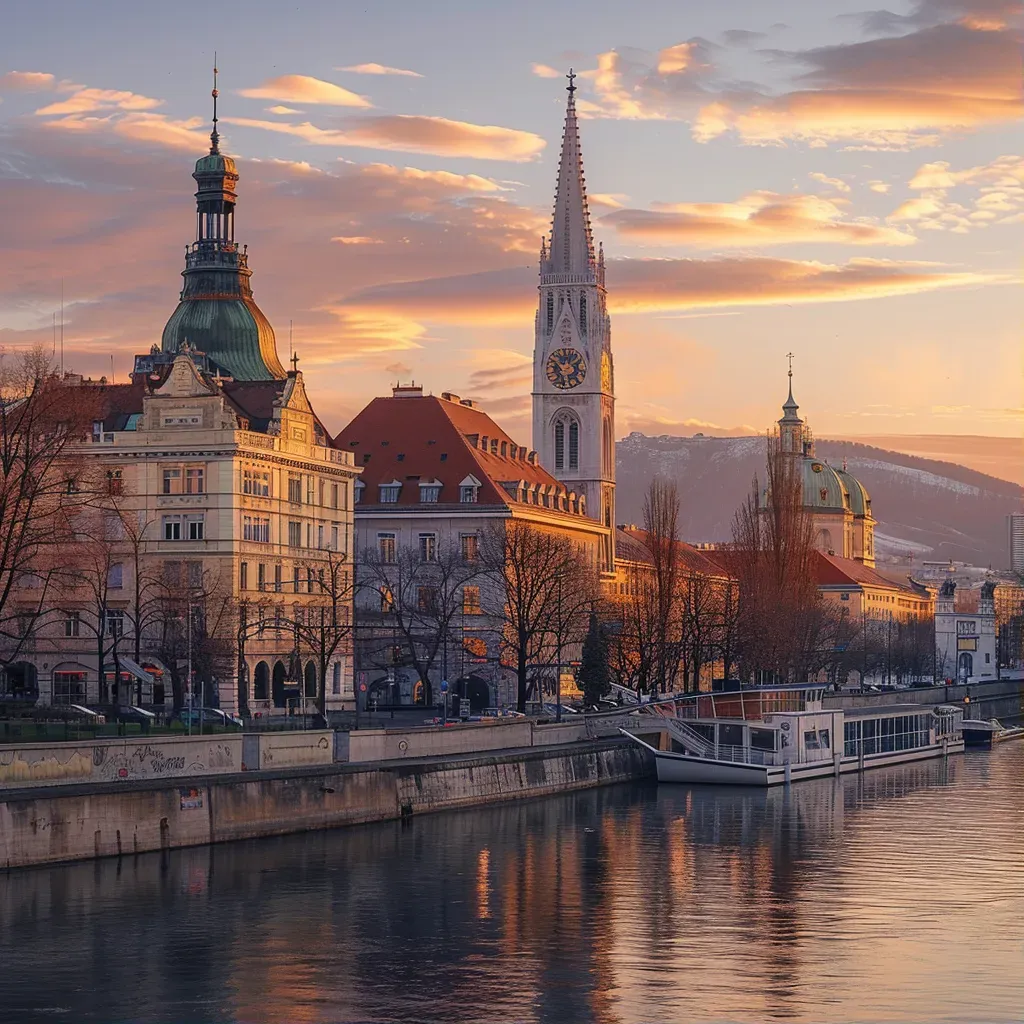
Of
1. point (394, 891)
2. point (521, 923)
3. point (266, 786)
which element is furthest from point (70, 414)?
point (521, 923)

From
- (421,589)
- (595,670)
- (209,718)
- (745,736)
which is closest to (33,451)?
(209,718)

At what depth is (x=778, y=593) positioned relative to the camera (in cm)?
17575

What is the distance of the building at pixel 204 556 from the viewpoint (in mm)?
117625

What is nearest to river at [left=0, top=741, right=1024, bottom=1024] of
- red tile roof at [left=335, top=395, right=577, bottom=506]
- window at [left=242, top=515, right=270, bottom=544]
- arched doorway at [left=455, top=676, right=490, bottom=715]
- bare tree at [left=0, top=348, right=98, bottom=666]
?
bare tree at [left=0, top=348, right=98, bottom=666]

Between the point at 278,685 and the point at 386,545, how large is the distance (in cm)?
3894

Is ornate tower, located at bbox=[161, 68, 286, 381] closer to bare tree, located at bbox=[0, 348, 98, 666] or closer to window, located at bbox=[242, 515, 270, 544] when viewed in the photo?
window, located at bbox=[242, 515, 270, 544]

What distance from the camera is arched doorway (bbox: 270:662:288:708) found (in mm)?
127688

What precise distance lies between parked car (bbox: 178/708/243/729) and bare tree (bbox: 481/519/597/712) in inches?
1052

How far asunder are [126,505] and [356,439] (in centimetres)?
4852

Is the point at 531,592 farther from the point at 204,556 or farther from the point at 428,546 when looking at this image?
the point at 428,546

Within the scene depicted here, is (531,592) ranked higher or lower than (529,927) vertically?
higher

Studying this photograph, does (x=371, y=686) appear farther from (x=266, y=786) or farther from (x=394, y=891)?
(x=394, y=891)

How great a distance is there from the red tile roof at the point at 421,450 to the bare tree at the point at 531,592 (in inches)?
367

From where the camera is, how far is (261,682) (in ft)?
416
